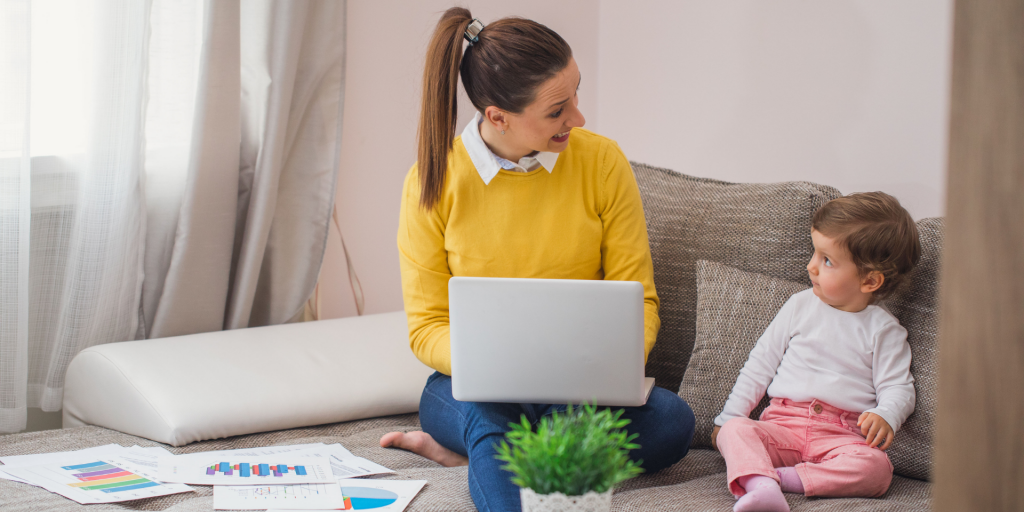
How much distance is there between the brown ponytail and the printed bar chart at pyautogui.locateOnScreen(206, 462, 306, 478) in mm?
524

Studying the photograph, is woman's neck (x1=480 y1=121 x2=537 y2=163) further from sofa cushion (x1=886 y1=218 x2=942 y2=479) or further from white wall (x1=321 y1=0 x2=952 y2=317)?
white wall (x1=321 y1=0 x2=952 y2=317)

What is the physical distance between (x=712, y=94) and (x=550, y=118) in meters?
1.04

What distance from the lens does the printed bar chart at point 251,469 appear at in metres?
1.30

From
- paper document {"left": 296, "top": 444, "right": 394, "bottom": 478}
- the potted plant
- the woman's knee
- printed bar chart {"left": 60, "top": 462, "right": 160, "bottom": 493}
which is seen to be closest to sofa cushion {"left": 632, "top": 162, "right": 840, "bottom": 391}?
the woman's knee

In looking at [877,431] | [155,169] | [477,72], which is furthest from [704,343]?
[155,169]

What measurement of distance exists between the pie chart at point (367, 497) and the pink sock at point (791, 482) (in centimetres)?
63

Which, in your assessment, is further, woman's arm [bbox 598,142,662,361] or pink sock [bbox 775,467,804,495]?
woman's arm [bbox 598,142,662,361]

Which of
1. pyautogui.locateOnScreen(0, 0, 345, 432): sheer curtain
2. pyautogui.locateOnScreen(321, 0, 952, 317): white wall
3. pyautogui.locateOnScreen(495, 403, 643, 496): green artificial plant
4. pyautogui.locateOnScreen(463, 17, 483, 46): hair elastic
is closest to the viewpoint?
pyautogui.locateOnScreen(495, 403, 643, 496): green artificial plant

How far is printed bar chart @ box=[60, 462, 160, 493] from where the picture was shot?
48.9 inches

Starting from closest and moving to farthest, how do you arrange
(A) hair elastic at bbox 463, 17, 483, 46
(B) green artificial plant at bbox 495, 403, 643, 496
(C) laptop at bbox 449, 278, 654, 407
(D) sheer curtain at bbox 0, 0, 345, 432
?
(B) green artificial plant at bbox 495, 403, 643, 496 < (C) laptop at bbox 449, 278, 654, 407 < (A) hair elastic at bbox 463, 17, 483, 46 < (D) sheer curtain at bbox 0, 0, 345, 432

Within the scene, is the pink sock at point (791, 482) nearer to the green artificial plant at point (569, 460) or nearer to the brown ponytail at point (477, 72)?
the green artificial plant at point (569, 460)

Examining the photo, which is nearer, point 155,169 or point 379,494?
point 379,494

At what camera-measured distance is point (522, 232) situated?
58.1 inches

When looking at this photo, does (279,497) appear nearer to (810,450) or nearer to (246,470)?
(246,470)
